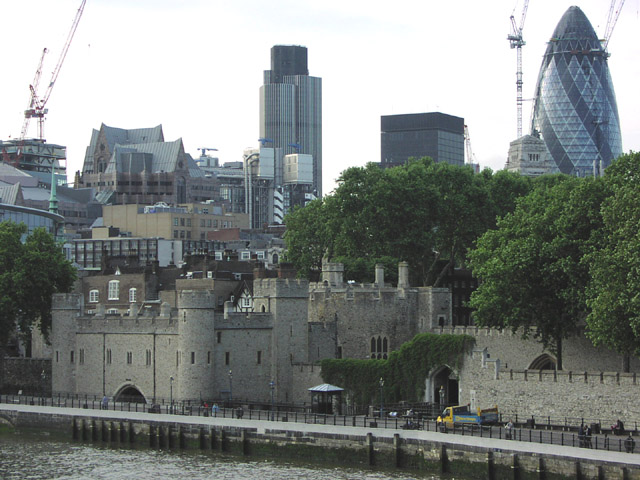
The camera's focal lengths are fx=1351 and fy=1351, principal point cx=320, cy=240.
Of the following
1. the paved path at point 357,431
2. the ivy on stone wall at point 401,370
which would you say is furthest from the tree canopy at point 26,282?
the ivy on stone wall at point 401,370

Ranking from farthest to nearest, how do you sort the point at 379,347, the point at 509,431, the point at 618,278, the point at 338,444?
the point at 379,347 → the point at 618,278 → the point at 338,444 → the point at 509,431

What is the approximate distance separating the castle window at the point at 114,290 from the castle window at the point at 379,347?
92.0ft

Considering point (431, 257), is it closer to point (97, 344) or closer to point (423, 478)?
point (97, 344)

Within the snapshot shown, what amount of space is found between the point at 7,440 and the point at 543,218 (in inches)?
1297

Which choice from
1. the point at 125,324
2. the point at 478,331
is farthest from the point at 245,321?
the point at 478,331

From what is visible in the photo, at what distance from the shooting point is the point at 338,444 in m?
64.2

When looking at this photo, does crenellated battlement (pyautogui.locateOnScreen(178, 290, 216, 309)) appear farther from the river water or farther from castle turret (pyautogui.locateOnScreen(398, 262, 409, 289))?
castle turret (pyautogui.locateOnScreen(398, 262, 409, 289))

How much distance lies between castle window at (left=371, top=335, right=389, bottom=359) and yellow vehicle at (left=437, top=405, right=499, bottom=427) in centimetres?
1677

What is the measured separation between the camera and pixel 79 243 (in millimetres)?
194375

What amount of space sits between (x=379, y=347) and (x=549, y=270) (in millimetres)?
15043

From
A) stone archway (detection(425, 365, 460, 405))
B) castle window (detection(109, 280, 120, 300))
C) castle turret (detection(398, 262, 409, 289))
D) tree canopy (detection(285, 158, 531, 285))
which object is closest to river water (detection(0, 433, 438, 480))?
stone archway (detection(425, 365, 460, 405))

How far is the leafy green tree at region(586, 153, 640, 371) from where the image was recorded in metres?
67.2

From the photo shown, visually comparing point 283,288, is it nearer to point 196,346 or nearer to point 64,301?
point 196,346

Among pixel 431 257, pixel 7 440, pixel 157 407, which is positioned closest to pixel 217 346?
pixel 157 407
